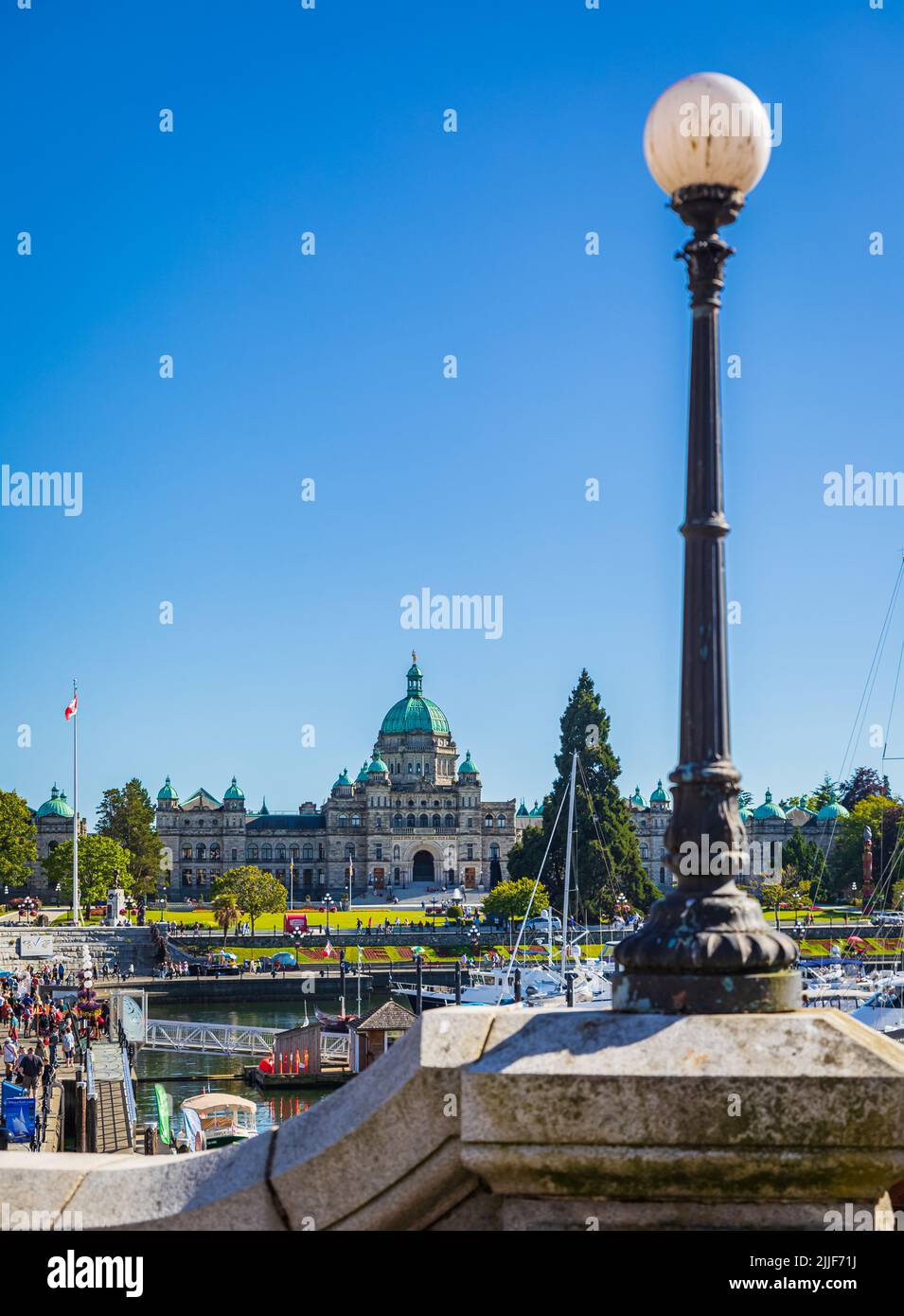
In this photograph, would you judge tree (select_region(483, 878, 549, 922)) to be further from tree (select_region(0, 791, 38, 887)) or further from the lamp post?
the lamp post

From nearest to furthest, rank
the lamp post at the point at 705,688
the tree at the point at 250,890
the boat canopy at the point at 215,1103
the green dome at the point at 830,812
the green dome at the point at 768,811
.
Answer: the lamp post at the point at 705,688 → the boat canopy at the point at 215,1103 → the tree at the point at 250,890 → the green dome at the point at 830,812 → the green dome at the point at 768,811

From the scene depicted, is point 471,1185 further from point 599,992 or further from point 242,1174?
point 599,992

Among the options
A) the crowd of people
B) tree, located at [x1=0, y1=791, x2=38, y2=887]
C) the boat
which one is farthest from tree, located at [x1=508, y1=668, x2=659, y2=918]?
the boat

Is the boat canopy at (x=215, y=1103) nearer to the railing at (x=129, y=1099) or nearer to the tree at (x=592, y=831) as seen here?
the railing at (x=129, y=1099)

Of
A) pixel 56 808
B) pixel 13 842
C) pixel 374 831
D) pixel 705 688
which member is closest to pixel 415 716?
pixel 374 831

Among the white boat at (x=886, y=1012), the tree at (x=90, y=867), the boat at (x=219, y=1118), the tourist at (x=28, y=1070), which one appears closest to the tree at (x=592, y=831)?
the tree at (x=90, y=867)
